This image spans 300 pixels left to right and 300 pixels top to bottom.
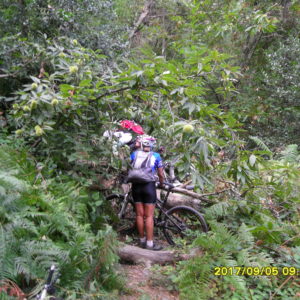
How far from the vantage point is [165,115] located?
4965 mm

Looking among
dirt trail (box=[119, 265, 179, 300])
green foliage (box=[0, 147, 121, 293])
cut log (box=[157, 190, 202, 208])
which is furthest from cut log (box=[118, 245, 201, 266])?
Answer: cut log (box=[157, 190, 202, 208])

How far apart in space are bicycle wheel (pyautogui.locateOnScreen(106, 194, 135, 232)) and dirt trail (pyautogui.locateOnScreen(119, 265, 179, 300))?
1.24m

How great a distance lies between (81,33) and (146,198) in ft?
14.5

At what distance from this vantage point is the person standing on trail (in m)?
4.98

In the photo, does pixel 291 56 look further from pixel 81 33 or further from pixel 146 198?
pixel 146 198

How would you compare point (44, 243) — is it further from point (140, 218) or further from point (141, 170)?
point (140, 218)

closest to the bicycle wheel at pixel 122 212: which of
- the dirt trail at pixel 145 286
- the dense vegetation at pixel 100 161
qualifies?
the dense vegetation at pixel 100 161

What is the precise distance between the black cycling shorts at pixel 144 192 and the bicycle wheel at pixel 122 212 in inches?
14.3

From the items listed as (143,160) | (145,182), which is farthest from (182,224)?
(143,160)

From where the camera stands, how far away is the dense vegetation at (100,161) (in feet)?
10.4

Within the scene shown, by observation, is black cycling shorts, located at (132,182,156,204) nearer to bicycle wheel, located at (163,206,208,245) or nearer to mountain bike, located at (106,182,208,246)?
mountain bike, located at (106,182,208,246)

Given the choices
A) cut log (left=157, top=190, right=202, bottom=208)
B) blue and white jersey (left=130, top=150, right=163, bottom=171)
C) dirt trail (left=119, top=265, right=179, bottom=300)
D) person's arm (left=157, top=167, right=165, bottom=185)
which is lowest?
dirt trail (left=119, top=265, right=179, bottom=300)

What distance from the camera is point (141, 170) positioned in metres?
4.97

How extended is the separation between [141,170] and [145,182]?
207 millimetres
